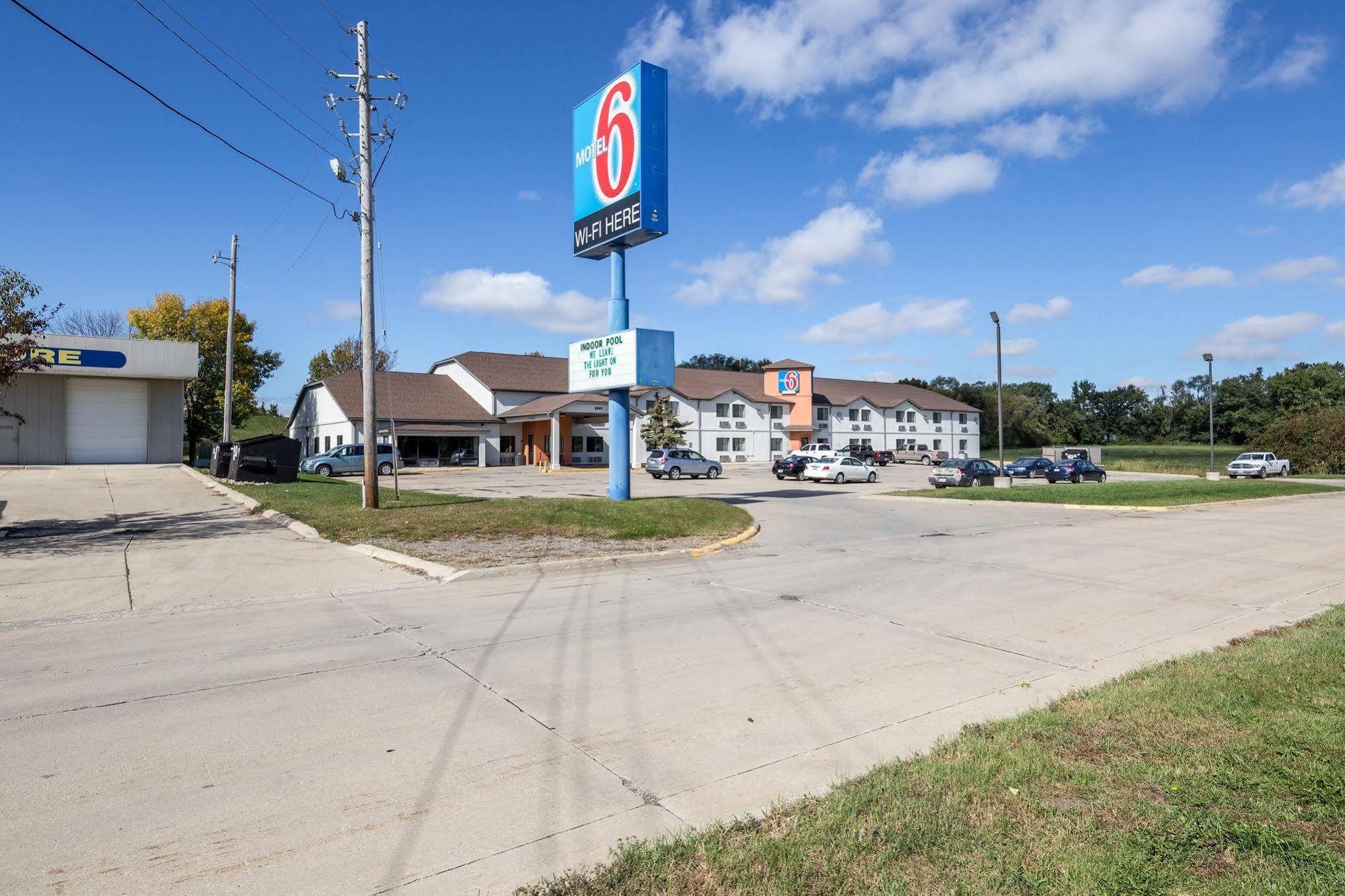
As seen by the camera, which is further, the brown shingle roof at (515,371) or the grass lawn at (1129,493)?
the brown shingle roof at (515,371)

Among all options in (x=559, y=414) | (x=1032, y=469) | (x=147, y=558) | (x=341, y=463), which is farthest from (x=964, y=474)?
(x=147, y=558)

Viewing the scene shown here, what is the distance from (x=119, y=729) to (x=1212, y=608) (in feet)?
34.8

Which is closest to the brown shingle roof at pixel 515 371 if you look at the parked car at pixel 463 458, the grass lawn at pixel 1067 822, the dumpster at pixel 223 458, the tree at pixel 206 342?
the parked car at pixel 463 458

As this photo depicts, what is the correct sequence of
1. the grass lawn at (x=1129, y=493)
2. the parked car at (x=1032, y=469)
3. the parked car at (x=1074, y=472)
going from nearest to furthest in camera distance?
the grass lawn at (x=1129, y=493) → the parked car at (x=1074, y=472) → the parked car at (x=1032, y=469)

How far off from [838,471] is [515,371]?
29544 millimetres

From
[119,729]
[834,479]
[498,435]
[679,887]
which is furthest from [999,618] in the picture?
[498,435]

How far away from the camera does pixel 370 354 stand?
59.3ft

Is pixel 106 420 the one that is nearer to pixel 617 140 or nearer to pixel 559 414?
pixel 559 414

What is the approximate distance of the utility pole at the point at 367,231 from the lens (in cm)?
1772

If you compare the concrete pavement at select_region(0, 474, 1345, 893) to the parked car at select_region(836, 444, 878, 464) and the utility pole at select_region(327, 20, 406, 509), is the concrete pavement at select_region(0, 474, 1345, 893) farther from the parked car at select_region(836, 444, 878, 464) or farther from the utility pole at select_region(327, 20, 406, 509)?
the parked car at select_region(836, 444, 878, 464)

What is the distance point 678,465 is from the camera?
42.6 m

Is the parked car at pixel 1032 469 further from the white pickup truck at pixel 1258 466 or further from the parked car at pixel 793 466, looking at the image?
the parked car at pixel 793 466

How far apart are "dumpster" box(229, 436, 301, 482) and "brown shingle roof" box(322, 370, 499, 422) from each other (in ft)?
58.4

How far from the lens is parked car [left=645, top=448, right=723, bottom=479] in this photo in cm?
4244
